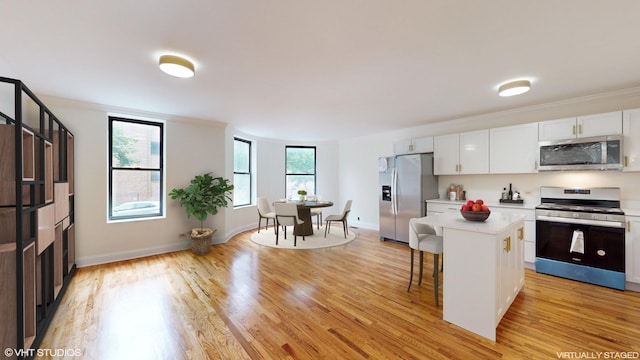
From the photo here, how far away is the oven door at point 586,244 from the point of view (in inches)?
117

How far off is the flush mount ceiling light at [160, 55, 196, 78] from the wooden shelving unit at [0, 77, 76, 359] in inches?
38.1

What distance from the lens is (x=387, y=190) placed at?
544 cm

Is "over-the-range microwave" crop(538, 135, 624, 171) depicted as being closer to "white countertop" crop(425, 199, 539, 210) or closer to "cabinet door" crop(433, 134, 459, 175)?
"white countertop" crop(425, 199, 539, 210)

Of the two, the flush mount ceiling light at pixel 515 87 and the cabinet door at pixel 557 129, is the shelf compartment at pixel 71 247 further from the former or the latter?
the cabinet door at pixel 557 129

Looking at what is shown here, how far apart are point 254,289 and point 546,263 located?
13.0ft

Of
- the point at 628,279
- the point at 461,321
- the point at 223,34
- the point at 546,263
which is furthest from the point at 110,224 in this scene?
the point at 628,279

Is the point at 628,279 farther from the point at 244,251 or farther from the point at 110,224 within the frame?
the point at 110,224

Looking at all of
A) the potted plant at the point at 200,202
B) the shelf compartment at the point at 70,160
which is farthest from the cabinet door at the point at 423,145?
the shelf compartment at the point at 70,160

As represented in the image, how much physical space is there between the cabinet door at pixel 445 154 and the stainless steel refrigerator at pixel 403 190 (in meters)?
0.13

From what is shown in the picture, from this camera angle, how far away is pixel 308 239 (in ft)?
17.6

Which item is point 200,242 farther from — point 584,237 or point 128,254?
point 584,237

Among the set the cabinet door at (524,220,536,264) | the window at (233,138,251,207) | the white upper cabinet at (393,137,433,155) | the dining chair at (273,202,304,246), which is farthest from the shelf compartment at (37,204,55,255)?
the cabinet door at (524,220,536,264)

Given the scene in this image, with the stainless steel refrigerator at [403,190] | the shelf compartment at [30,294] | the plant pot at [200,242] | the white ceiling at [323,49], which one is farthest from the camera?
the stainless steel refrigerator at [403,190]

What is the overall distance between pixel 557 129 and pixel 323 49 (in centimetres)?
368
